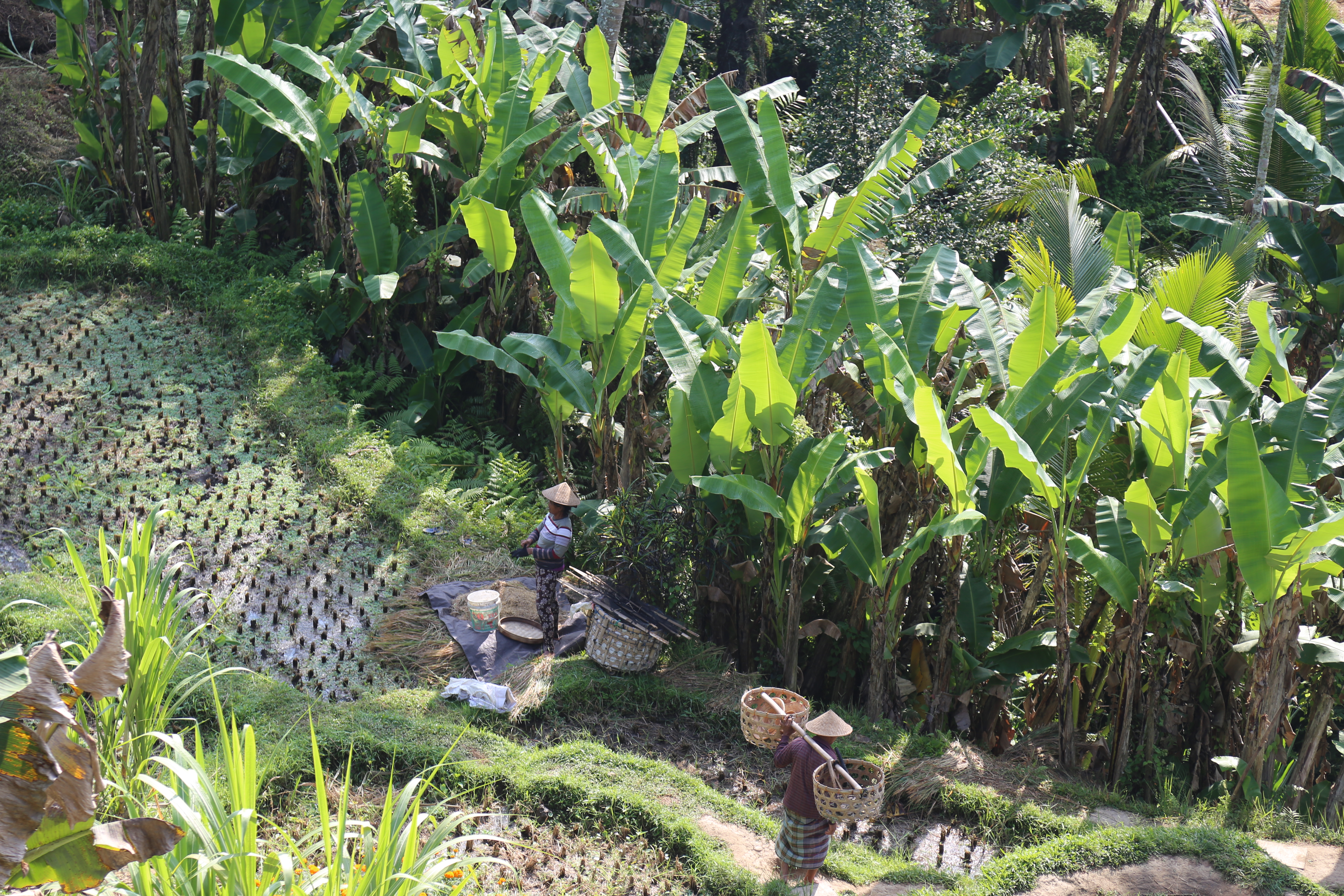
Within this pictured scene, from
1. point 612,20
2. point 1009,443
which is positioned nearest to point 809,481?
point 1009,443

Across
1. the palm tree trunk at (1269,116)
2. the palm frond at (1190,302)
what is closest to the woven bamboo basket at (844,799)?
the palm frond at (1190,302)

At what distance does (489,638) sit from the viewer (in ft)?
21.2

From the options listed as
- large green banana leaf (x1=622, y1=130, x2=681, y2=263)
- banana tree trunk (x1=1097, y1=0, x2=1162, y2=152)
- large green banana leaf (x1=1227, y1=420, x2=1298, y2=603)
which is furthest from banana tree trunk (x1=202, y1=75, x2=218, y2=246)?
banana tree trunk (x1=1097, y1=0, x2=1162, y2=152)

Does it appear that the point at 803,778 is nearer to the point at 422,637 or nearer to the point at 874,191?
the point at 422,637

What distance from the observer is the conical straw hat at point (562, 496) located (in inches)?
233

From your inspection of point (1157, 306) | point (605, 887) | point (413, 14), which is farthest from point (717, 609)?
point (413, 14)

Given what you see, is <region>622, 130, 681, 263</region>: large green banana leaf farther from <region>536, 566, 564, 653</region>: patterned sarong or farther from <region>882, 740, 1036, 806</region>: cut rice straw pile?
<region>882, 740, 1036, 806</region>: cut rice straw pile

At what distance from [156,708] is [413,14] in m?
7.87

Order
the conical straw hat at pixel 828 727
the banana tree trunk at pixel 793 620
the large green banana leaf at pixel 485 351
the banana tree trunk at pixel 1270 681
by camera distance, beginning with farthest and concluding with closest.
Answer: the large green banana leaf at pixel 485 351, the banana tree trunk at pixel 793 620, the banana tree trunk at pixel 1270 681, the conical straw hat at pixel 828 727

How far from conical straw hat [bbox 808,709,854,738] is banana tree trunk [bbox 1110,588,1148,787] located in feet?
7.39

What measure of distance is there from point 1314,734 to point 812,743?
3.39m

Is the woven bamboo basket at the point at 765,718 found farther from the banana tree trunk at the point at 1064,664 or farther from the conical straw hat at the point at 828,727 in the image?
the banana tree trunk at the point at 1064,664

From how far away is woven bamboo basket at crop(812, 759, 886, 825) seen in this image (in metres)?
4.06

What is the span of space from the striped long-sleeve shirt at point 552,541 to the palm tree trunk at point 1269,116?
7697 mm
